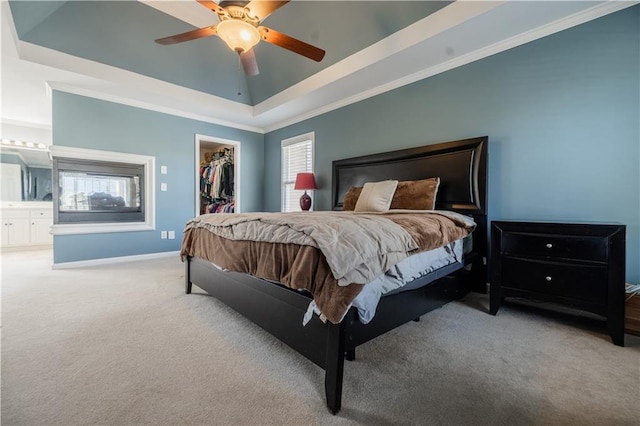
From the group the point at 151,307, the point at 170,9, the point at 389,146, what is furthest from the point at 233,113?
the point at 151,307

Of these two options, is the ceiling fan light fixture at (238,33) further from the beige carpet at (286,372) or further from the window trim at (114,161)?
the window trim at (114,161)

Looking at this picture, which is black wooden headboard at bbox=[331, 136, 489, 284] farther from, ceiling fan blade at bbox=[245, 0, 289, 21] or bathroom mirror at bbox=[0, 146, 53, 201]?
bathroom mirror at bbox=[0, 146, 53, 201]

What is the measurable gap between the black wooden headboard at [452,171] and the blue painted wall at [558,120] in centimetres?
22

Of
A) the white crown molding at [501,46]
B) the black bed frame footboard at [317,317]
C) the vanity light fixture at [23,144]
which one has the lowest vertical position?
the black bed frame footboard at [317,317]

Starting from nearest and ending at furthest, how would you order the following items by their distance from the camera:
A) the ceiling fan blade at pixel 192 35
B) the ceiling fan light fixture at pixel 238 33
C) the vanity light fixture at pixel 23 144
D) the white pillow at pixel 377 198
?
1. the ceiling fan light fixture at pixel 238 33
2. the ceiling fan blade at pixel 192 35
3. the white pillow at pixel 377 198
4. the vanity light fixture at pixel 23 144

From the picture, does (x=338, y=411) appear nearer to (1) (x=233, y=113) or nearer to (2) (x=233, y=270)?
(2) (x=233, y=270)

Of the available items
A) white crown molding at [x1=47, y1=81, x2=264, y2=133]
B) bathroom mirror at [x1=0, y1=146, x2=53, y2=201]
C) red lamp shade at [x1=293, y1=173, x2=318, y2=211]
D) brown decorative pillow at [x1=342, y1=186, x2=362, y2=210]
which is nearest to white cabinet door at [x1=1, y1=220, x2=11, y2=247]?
bathroom mirror at [x1=0, y1=146, x2=53, y2=201]

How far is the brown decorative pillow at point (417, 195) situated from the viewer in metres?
2.63

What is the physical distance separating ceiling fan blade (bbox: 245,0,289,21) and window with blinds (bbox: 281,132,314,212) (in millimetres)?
2552

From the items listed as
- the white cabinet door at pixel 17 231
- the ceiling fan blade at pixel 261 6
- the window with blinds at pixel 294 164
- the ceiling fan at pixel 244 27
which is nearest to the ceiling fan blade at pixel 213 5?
the ceiling fan at pixel 244 27

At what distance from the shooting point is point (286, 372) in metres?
1.35

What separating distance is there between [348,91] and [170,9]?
253 cm

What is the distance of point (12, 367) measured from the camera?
53.7 inches

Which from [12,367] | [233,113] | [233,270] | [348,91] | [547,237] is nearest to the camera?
[12,367]
